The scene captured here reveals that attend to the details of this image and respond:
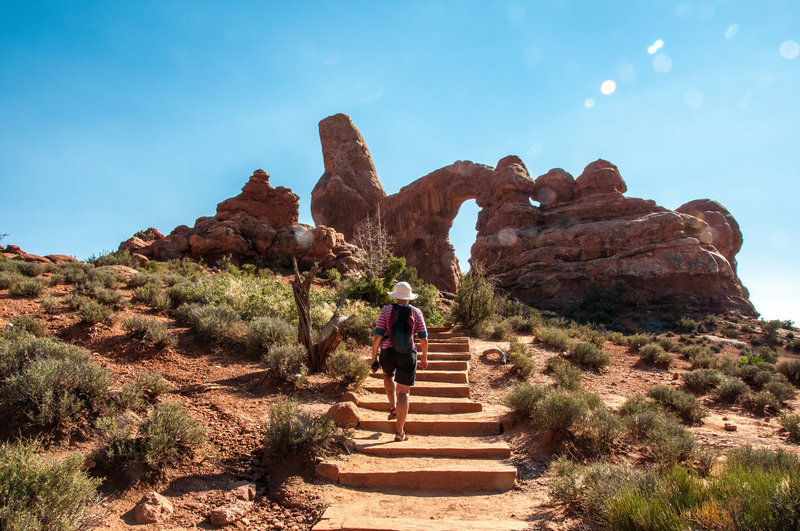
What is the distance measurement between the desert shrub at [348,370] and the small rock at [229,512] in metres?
3.23

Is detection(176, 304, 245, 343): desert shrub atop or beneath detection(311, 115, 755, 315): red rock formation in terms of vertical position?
beneath

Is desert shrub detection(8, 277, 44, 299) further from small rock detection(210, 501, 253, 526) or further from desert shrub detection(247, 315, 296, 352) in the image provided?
small rock detection(210, 501, 253, 526)

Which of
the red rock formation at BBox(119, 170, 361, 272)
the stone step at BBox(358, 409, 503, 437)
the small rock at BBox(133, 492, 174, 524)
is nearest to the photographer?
the small rock at BBox(133, 492, 174, 524)

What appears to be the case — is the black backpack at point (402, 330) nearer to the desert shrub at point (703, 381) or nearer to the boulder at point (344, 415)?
the boulder at point (344, 415)

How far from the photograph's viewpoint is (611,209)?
110 feet

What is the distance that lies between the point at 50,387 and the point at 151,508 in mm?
2018

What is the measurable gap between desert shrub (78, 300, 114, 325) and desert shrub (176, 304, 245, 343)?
4.88 ft

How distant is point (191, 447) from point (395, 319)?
9.04 ft

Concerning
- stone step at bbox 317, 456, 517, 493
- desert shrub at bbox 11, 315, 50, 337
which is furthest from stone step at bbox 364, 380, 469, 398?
desert shrub at bbox 11, 315, 50, 337

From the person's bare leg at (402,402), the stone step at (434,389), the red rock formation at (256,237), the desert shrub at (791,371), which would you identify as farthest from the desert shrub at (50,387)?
the desert shrub at (791,371)

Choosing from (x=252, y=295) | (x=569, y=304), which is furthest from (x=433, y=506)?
(x=569, y=304)

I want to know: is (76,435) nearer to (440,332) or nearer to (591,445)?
(591,445)

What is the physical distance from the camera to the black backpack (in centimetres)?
518

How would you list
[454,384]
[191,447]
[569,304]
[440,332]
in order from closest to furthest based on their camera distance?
1. [191,447]
2. [454,384]
3. [440,332]
4. [569,304]
